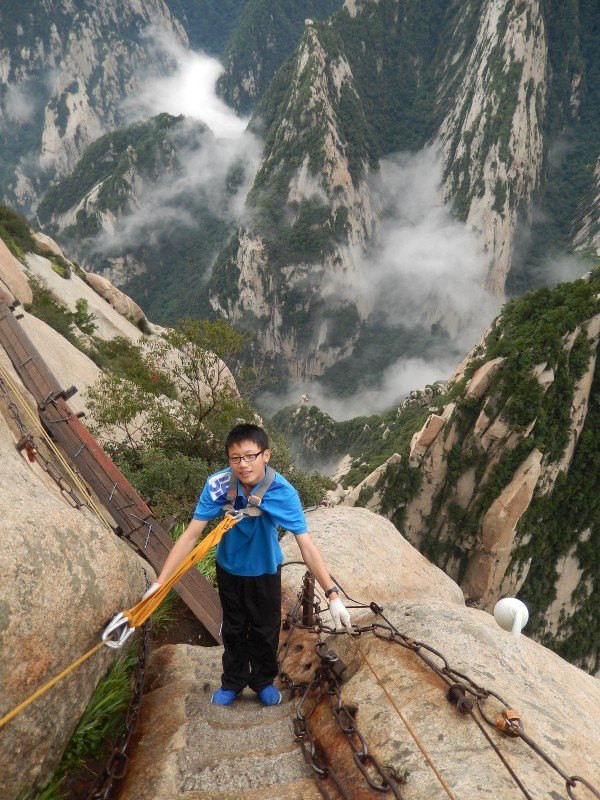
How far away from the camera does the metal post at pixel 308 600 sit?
17.0 feet

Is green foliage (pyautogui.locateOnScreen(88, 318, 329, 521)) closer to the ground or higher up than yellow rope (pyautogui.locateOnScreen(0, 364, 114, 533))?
higher up

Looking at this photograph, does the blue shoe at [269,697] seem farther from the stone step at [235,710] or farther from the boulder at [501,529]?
the boulder at [501,529]

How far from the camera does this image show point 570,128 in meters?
121

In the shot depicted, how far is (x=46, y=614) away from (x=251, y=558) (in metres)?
1.48

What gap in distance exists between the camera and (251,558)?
12.8 feet

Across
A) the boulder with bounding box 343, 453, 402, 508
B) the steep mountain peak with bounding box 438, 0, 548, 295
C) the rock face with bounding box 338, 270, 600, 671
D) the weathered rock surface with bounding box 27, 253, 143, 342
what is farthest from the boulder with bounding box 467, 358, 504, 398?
the steep mountain peak with bounding box 438, 0, 548, 295

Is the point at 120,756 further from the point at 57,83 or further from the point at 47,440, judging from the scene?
the point at 57,83

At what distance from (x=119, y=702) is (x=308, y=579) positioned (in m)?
2.14

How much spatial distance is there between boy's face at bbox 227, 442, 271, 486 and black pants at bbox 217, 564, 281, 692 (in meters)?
0.92

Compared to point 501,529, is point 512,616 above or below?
below

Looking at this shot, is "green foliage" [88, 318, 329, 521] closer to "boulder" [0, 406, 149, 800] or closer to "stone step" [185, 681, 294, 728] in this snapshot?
"stone step" [185, 681, 294, 728]

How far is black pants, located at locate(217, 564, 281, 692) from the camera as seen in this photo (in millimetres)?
4027

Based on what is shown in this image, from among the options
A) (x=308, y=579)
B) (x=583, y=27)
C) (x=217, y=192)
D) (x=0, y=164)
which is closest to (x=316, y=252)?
(x=217, y=192)

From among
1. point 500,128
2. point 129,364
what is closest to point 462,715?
point 129,364
